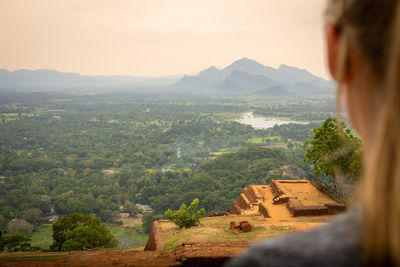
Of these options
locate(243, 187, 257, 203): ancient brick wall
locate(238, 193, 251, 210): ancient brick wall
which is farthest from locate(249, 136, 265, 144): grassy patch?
locate(238, 193, 251, 210): ancient brick wall

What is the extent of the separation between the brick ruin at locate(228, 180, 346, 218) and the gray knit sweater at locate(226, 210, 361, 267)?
400 inches

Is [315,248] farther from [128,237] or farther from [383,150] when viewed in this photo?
[128,237]

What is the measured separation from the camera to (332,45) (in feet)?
2.13

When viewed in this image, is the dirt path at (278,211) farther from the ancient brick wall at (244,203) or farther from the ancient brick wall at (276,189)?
the ancient brick wall at (244,203)

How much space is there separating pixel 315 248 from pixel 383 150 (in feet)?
0.69

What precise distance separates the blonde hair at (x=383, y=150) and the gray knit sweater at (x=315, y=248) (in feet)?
0.07

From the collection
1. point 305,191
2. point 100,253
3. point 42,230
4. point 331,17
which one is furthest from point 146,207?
point 331,17

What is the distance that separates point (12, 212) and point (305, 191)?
30.6 metres

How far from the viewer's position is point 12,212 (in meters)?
30.8

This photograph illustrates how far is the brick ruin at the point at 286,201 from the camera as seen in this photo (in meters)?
9.95

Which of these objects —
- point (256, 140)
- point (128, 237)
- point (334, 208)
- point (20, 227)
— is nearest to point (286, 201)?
point (334, 208)

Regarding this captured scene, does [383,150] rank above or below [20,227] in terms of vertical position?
above

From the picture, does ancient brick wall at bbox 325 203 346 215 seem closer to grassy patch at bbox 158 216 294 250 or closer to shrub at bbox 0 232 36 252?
grassy patch at bbox 158 216 294 250

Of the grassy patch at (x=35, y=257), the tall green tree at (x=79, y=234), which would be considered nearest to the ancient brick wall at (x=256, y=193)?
the tall green tree at (x=79, y=234)
